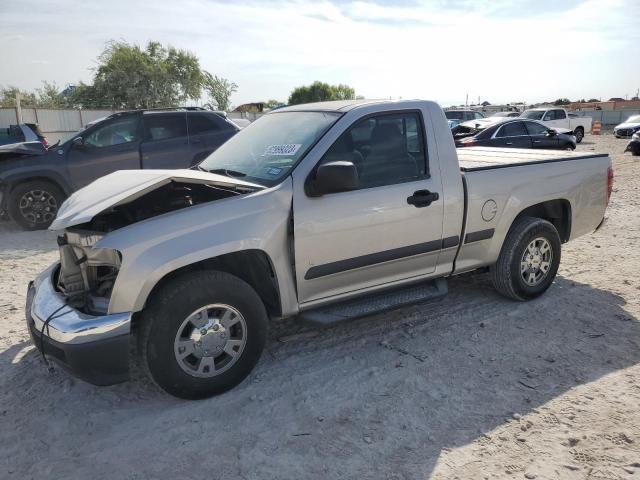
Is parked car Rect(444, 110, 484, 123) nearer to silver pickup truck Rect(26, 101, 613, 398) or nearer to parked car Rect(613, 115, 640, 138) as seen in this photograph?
parked car Rect(613, 115, 640, 138)

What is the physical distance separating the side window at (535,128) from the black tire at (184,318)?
12.5m

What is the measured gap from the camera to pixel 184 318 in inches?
123

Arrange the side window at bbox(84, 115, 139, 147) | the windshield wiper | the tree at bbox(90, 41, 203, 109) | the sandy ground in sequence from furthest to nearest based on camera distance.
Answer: the tree at bbox(90, 41, 203, 109), the side window at bbox(84, 115, 139, 147), the windshield wiper, the sandy ground

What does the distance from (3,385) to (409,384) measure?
9.17 ft

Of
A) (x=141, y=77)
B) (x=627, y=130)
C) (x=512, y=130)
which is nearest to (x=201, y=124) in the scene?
(x=512, y=130)

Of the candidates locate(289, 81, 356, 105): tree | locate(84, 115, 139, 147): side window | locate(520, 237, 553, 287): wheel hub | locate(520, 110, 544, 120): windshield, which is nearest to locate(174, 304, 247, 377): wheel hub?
locate(520, 237, 553, 287): wheel hub

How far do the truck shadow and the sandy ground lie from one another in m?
0.01

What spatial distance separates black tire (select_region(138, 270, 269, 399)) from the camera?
3059mm

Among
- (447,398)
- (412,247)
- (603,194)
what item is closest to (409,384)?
(447,398)

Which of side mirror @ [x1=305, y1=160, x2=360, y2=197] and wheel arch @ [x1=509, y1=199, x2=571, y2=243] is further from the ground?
side mirror @ [x1=305, y1=160, x2=360, y2=197]

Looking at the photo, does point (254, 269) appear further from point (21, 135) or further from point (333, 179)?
point (21, 135)

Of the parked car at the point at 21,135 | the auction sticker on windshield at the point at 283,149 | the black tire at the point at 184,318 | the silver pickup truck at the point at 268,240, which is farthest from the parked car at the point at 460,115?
the black tire at the point at 184,318

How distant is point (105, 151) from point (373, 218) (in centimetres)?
636

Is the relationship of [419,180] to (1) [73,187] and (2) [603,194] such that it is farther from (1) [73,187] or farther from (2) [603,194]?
(1) [73,187]
